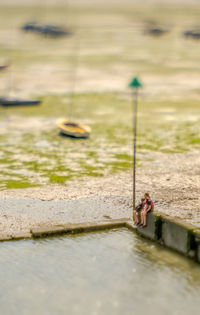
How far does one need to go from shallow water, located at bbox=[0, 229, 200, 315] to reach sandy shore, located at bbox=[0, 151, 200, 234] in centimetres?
223

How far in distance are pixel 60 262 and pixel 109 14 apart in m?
141

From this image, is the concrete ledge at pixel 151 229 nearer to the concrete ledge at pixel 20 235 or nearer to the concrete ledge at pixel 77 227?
the concrete ledge at pixel 77 227

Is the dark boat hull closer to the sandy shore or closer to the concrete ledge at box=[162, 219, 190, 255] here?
the sandy shore

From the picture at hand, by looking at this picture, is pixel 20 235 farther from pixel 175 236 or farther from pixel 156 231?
pixel 175 236

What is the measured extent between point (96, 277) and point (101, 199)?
25.8ft

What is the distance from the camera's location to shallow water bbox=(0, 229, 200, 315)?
1557cm

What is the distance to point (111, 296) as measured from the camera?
633 inches

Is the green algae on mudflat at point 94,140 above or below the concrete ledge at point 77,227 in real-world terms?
above

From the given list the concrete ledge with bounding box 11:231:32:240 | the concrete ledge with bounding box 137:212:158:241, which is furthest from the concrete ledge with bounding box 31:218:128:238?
the concrete ledge with bounding box 137:212:158:241

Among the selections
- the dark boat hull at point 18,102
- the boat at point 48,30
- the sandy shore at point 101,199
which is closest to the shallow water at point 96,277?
the sandy shore at point 101,199

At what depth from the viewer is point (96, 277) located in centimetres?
1720

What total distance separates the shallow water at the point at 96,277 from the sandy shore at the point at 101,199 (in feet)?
7.32

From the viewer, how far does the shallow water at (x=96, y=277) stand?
15.6 m

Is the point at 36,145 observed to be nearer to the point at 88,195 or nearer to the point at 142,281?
the point at 88,195
